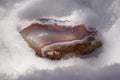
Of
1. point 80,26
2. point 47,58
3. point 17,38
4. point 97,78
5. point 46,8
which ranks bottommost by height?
point 97,78

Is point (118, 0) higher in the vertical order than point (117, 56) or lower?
higher

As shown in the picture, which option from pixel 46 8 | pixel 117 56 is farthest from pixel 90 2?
pixel 117 56

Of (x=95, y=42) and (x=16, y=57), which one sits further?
(x=95, y=42)

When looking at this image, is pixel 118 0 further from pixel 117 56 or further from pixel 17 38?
pixel 17 38

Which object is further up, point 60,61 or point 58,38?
point 58,38

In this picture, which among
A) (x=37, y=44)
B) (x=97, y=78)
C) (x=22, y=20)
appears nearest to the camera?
Result: (x=97, y=78)

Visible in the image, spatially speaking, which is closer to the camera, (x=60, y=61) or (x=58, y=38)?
(x=60, y=61)

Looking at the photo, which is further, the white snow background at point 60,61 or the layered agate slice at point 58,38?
the layered agate slice at point 58,38

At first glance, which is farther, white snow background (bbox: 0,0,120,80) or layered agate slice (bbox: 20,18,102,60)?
layered agate slice (bbox: 20,18,102,60)
